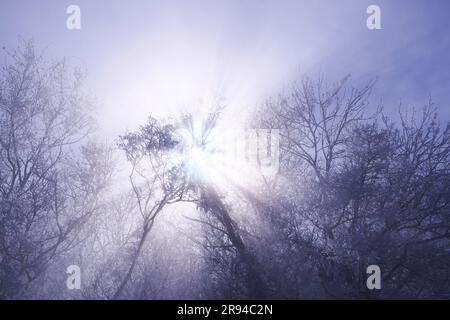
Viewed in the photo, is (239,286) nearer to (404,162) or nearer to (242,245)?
(242,245)

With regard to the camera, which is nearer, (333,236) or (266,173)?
(333,236)

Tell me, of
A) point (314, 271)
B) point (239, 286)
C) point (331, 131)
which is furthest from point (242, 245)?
point (331, 131)

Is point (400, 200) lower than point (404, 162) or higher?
lower

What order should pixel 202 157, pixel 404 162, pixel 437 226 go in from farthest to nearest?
pixel 202 157
pixel 404 162
pixel 437 226

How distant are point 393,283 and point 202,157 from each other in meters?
8.09

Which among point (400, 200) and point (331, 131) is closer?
point (400, 200)

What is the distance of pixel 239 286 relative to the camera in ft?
30.9

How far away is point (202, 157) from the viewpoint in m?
11.9

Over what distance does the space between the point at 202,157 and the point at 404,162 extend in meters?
7.50
